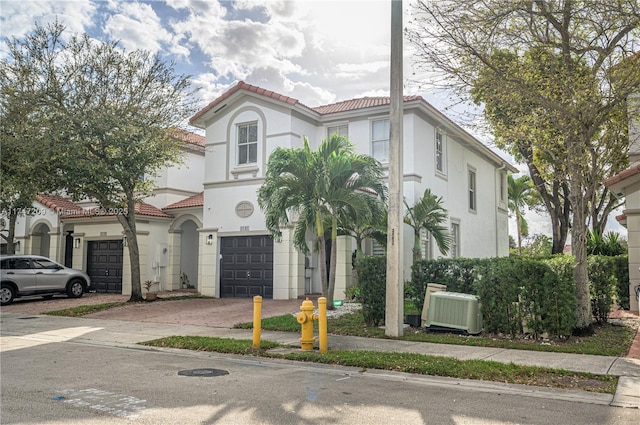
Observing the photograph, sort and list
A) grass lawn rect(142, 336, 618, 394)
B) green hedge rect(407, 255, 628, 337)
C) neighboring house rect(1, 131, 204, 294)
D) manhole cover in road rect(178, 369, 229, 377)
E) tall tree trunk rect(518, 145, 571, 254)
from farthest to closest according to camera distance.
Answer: tall tree trunk rect(518, 145, 571, 254)
neighboring house rect(1, 131, 204, 294)
green hedge rect(407, 255, 628, 337)
manhole cover in road rect(178, 369, 229, 377)
grass lawn rect(142, 336, 618, 394)

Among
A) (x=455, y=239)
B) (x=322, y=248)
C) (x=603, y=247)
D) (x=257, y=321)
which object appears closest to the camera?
(x=257, y=321)

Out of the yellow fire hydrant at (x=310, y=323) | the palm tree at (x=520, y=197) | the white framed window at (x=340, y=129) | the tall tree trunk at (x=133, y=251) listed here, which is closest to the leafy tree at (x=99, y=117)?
the tall tree trunk at (x=133, y=251)

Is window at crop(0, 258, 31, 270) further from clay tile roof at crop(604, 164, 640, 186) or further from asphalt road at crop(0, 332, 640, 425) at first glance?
clay tile roof at crop(604, 164, 640, 186)

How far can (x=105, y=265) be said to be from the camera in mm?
24422

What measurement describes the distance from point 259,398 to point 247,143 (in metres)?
15.2

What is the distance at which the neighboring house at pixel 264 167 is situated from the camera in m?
19.1

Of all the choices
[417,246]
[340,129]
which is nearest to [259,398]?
A: [417,246]

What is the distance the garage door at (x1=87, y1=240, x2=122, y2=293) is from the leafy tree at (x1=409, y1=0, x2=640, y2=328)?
17.6 m

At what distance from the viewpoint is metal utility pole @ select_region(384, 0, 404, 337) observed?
1063 cm

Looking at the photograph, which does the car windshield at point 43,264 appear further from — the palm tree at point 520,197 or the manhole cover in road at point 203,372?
the palm tree at point 520,197

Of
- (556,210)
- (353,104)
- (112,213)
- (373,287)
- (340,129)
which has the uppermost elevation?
(353,104)

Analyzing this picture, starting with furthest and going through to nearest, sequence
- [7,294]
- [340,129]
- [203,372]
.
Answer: [340,129]
[7,294]
[203,372]

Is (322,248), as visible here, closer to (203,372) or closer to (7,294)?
(203,372)

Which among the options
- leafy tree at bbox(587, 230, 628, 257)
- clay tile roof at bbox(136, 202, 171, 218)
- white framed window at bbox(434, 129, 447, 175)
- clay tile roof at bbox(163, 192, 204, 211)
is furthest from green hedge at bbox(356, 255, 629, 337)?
clay tile roof at bbox(136, 202, 171, 218)
